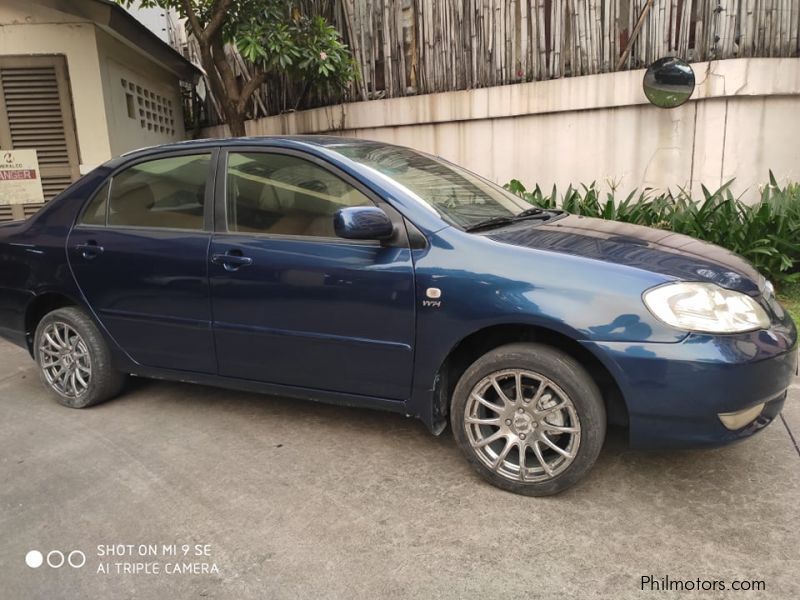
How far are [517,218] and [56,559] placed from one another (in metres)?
2.63

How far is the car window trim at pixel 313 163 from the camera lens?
9.87 feet

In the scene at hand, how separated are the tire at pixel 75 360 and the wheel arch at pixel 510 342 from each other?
221cm

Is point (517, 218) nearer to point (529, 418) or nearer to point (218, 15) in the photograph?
point (529, 418)

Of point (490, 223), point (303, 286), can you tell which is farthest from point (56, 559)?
point (490, 223)

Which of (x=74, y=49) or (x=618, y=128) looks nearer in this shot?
(x=618, y=128)

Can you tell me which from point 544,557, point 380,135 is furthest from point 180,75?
point 544,557

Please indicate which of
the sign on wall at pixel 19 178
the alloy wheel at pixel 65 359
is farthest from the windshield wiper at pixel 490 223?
the sign on wall at pixel 19 178

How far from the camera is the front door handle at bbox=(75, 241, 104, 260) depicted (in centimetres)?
378

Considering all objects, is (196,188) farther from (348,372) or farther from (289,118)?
(289,118)

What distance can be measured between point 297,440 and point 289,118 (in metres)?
6.02

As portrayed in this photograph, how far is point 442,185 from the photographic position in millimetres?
3428

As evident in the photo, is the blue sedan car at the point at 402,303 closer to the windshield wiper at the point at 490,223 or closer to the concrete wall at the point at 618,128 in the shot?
the windshield wiper at the point at 490,223

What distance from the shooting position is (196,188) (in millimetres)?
3590

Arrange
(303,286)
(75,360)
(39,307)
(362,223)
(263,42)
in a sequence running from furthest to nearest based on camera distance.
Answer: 1. (263,42)
2. (39,307)
3. (75,360)
4. (303,286)
5. (362,223)
